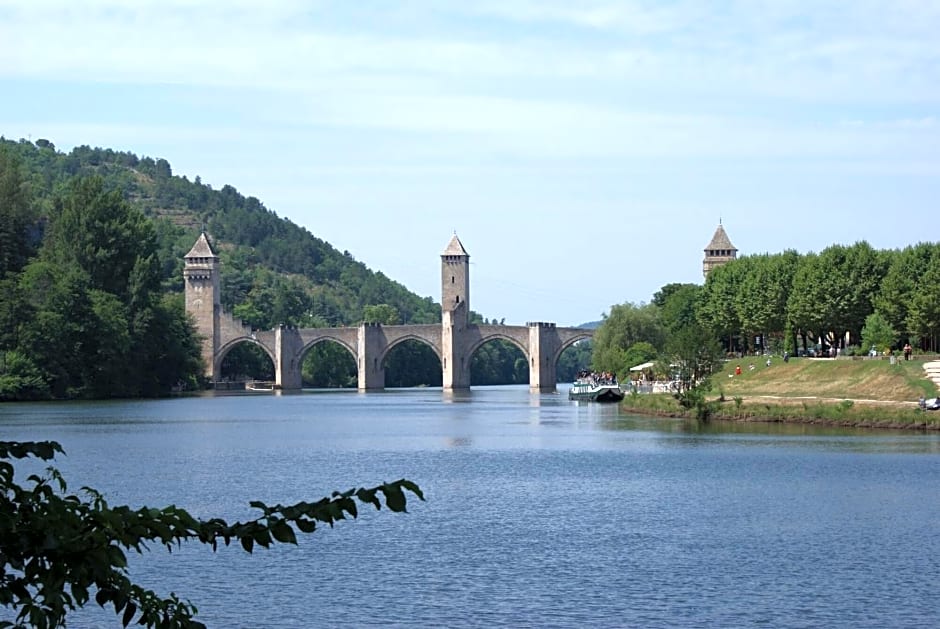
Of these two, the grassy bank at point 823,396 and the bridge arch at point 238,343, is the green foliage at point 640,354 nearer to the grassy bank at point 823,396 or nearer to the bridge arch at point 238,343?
the grassy bank at point 823,396

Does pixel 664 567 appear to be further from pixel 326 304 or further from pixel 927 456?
pixel 326 304

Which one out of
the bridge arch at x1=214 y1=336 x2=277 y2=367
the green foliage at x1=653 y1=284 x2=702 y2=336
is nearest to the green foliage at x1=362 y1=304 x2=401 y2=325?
the bridge arch at x1=214 y1=336 x2=277 y2=367

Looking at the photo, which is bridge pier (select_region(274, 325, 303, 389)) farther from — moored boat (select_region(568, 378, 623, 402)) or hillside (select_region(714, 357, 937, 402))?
hillside (select_region(714, 357, 937, 402))

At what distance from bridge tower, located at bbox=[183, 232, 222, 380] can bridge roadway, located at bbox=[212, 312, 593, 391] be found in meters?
0.91

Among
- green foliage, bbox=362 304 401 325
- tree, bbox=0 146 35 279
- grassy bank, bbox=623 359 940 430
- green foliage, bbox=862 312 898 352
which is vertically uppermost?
tree, bbox=0 146 35 279

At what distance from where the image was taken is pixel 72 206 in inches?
3295

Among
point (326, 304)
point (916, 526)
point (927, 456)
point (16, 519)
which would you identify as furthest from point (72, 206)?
point (326, 304)

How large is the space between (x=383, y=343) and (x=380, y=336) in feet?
1.93

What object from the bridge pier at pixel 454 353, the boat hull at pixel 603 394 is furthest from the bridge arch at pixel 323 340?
the boat hull at pixel 603 394

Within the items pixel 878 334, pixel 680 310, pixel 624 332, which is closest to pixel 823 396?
pixel 878 334

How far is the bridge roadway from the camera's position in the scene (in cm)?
11419

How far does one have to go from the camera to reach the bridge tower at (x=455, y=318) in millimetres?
116125

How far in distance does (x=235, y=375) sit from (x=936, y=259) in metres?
69.2

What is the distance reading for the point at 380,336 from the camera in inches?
4724
